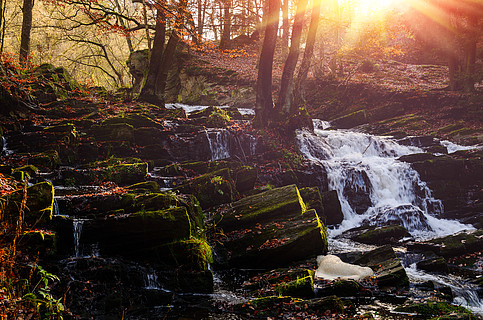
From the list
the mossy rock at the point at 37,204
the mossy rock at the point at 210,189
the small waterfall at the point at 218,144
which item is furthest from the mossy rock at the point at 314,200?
the mossy rock at the point at 37,204

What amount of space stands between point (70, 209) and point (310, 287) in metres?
4.98

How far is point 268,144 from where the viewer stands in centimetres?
1371

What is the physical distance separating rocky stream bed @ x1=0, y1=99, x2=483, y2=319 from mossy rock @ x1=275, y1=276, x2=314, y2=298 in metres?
0.02

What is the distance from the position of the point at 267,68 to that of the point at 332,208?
6213 millimetres

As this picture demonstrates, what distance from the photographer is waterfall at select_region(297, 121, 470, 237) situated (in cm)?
1111

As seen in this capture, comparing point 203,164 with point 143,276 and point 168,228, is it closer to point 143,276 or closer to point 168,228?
point 168,228

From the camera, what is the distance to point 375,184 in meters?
13.1

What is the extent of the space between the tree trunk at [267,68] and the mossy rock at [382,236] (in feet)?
21.2

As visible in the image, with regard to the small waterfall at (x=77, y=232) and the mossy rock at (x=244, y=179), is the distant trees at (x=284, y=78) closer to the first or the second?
the mossy rock at (x=244, y=179)

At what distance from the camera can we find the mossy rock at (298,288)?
5719mm

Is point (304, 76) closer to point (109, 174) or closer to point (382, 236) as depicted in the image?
point (382, 236)

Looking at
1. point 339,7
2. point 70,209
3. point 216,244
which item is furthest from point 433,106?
point 70,209

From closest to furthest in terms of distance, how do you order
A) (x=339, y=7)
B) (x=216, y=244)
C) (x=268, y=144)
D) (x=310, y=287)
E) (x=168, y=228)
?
(x=310, y=287) < (x=168, y=228) < (x=216, y=244) < (x=268, y=144) < (x=339, y=7)

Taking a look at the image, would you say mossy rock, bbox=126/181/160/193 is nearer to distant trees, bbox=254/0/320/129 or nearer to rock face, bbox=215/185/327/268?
rock face, bbox=215/185/327/268
